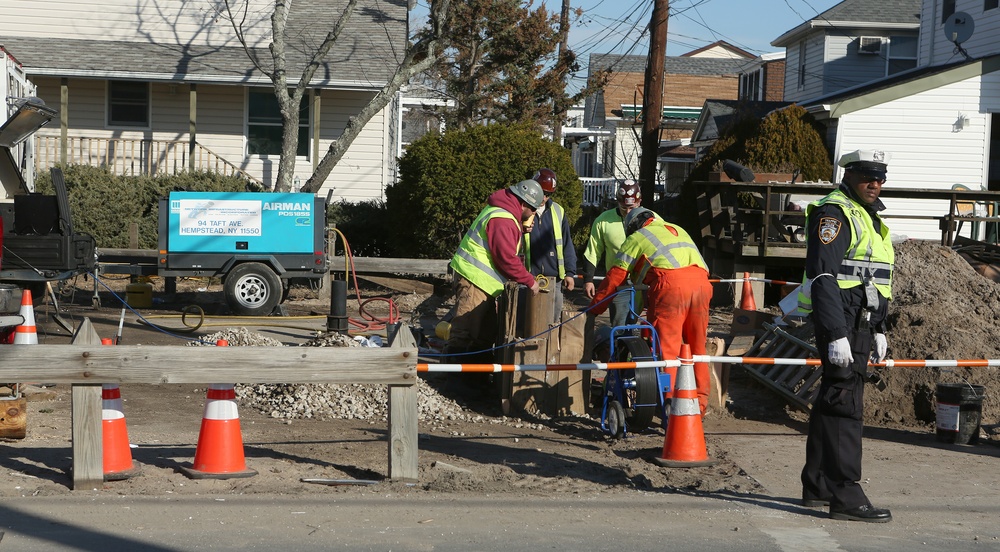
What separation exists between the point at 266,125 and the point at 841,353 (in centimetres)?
1911

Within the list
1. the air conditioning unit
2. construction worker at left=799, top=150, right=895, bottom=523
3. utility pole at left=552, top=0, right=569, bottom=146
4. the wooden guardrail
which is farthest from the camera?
the air conditioning unit

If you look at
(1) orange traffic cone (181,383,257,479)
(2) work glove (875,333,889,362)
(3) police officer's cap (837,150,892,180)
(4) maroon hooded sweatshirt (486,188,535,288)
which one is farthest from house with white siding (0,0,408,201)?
(2) work glove (875,333,889,362)

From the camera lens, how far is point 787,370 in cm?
914

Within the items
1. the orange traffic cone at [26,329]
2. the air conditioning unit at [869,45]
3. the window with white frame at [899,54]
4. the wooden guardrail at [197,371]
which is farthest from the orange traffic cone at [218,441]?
the window with white frame at [899,54]

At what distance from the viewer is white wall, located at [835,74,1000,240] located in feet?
75.2

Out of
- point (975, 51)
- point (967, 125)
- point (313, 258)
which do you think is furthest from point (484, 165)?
point (975, 51)

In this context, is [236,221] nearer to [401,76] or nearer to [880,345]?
[401,76]

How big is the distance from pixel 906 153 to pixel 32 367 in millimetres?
20976

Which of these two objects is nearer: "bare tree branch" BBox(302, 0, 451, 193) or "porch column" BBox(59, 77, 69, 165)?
"bare tree branch" BBox(302, 0, 451, 193)

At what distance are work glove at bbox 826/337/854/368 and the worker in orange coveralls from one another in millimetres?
2361

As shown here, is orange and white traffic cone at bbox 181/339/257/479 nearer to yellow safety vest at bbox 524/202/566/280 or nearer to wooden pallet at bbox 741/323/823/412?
yellow safety vest at bbox 524/202/566/280

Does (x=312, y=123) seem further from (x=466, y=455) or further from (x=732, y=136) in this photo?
(x=466, y=455)

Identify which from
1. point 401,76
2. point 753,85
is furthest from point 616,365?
point 753,85

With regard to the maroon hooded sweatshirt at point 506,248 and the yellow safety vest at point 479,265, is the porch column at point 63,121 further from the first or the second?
the maroon hooded sweatshirt at point 506,248
